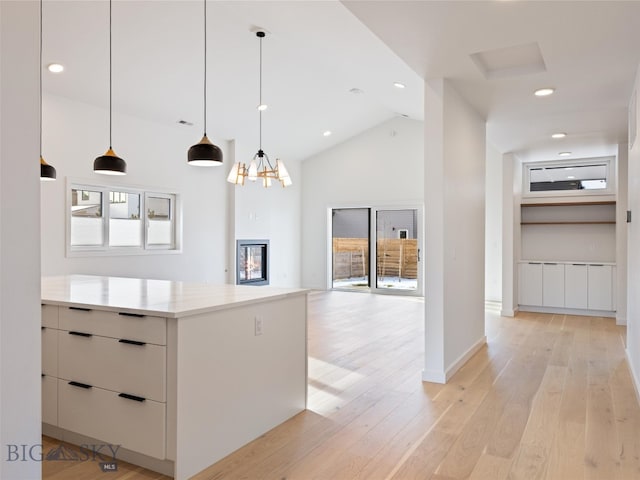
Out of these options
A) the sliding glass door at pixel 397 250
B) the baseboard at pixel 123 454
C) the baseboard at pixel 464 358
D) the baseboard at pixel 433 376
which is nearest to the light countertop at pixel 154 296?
the baseboard at pixel 123 454

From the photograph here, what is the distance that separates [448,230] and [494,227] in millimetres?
5038

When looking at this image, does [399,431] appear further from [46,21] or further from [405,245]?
Result: [405,245]

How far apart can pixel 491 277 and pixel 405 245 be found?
77.1 inches

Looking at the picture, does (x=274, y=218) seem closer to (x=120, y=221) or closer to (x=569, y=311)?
(x=120, y=221)

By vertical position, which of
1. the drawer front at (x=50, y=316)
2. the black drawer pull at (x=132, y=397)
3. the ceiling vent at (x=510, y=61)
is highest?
the ceiling vent at (x=510, y=61)

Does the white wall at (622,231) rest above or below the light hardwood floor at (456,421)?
above

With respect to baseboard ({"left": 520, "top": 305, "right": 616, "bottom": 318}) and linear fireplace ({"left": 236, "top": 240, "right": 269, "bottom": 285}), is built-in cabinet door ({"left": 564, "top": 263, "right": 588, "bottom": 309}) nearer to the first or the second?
baseboard ({"left": 520, "top": 305, "right": 616, "bottom": 318})

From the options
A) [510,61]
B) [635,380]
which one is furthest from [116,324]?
[635,380]

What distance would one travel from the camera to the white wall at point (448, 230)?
379 centimetres

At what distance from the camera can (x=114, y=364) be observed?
→ 7.83 ft

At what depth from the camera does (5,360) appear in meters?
1.07

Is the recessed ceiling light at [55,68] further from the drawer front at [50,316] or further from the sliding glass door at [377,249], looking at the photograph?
the sliding glass door at [377,249]

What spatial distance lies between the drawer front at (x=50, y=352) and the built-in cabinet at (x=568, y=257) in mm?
6859

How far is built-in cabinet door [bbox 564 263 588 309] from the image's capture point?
696 cm
